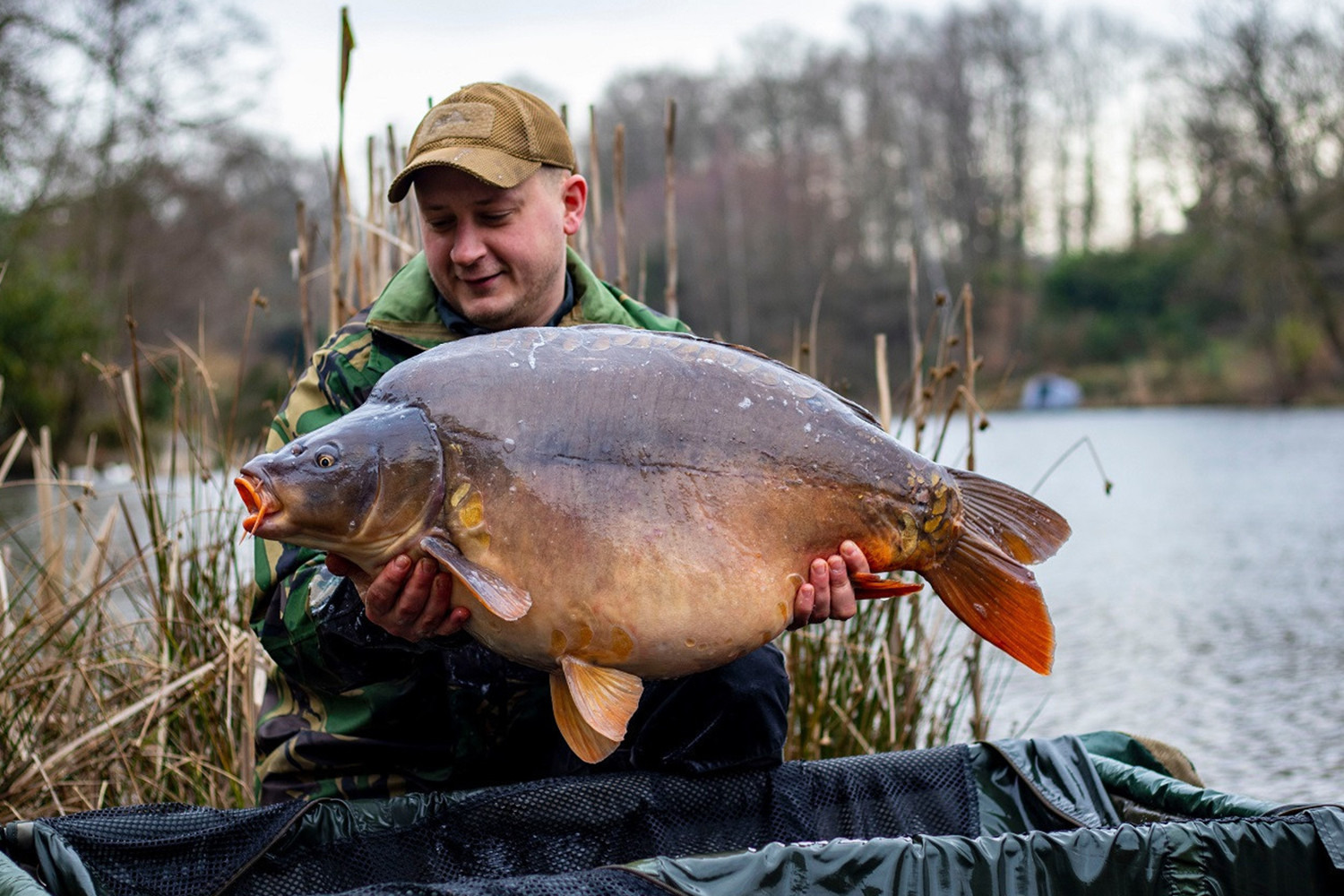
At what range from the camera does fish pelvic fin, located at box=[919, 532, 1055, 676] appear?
1550mm

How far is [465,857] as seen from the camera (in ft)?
5.86

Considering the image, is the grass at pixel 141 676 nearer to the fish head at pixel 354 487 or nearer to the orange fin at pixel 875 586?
the fish head at pixel 354 487

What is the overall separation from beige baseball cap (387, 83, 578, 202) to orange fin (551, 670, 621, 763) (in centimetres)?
75

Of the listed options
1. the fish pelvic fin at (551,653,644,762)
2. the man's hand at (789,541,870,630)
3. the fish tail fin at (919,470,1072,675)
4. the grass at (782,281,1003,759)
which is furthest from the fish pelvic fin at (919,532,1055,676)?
the grass at (782,281,1003,759)

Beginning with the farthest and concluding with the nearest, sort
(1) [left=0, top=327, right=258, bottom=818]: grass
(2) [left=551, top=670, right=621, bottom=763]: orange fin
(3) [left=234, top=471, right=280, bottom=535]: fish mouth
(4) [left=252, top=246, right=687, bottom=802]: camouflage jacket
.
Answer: (1) [left=0, top=327, right=258, bottom=818]: grass < (4) [left=252, top=246, right=687, bottom=802]: camouflage jacket < (2) [left=551, top=670, right=621, bottom=763]: orange fin < (3) [left=234, top=471, right=280, bottom=535]: fish mouth

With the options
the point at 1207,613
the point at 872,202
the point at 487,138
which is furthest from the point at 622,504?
the point at 872,202

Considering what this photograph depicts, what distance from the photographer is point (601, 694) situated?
4.76ft

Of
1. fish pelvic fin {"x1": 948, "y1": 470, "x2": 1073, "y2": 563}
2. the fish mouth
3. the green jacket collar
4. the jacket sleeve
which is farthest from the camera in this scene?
the green jacket collar

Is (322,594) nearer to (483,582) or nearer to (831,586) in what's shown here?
(483,582)

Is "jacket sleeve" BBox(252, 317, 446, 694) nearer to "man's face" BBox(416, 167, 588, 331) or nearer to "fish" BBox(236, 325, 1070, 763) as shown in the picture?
"man's face" BBox(416, 167, 588, 331)

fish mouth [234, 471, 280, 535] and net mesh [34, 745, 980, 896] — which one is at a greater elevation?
fish mouth [234, 471, 280, 535]

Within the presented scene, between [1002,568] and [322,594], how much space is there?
876mm

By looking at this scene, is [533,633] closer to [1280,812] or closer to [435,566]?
[435,566]

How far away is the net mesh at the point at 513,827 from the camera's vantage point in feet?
5.46
